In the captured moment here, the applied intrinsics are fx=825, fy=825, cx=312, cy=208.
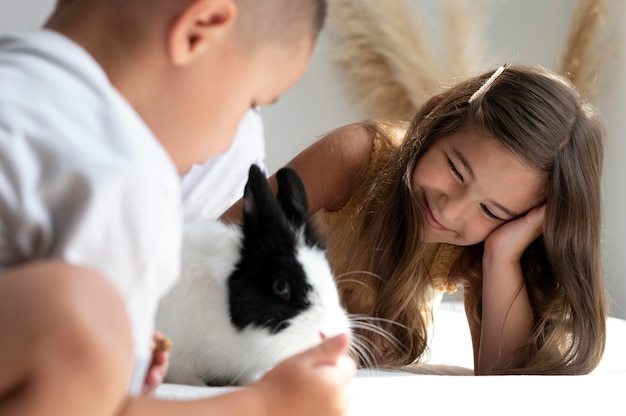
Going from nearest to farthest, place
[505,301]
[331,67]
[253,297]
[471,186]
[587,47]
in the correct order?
[253,297], [471,186], [505,301], [587,47], [331,67]

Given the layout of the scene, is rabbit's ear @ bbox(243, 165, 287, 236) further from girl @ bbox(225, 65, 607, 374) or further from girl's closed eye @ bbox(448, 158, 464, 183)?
girl's closed eye @ bbox(448, 158, 464, 183)

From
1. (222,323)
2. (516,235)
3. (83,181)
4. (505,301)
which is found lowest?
(505,301)

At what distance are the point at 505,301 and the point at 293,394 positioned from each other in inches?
30.3

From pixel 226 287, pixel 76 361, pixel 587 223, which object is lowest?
pixel 587 223

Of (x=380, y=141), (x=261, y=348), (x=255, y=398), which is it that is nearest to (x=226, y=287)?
(x=261, y=348)

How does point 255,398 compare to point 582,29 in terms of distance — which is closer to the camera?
point 255,398

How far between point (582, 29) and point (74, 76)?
1585mm

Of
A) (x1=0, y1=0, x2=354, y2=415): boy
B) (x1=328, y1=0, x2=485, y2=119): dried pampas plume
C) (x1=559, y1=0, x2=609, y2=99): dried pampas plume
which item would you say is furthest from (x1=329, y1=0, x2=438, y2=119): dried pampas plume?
(x1=0, y1=0, x2=354, y2=415): boy

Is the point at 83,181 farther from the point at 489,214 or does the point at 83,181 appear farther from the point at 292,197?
the point at 489,214

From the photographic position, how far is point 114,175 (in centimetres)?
39

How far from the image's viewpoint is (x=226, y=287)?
67 centimetres

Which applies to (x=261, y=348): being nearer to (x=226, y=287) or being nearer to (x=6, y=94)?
(x=226, y=287)

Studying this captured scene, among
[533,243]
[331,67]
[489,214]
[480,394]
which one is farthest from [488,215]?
[331,67]

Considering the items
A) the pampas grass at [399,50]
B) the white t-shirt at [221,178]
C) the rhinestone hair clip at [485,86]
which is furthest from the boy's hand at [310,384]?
the pampas grass at [399,50]
